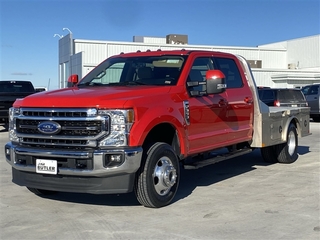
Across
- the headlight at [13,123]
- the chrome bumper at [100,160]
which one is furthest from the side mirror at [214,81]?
the headlight at [13,123]

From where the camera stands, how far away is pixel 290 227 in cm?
518

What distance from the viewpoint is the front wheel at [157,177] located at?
5.73 m

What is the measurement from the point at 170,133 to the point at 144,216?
4.26 ft

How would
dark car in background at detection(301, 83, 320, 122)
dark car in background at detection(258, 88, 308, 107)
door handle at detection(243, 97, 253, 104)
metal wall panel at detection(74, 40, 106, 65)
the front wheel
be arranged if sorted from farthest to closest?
metal wall panel at detection(74, 40, 106, 65)
dark car in background at detection(301, 83, 320, 122)
dark car in background at detection(258, 88, 308, 107)
door handle at detection(243, 97, 253, 104)
the front wheel

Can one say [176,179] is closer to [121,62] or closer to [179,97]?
[179,97]

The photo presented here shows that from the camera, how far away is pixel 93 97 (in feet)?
18.3

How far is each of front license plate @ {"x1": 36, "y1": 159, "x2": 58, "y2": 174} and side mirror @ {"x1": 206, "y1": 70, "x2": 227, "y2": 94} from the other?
249 cm

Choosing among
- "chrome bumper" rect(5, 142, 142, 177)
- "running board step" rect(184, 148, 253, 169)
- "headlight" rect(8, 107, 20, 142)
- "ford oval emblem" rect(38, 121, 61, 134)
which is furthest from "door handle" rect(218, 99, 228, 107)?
"headlight" rect(8, 107, 20, 142)

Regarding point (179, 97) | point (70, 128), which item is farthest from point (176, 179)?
point (70, 128)

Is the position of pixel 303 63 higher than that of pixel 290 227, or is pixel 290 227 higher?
pixel 303 63

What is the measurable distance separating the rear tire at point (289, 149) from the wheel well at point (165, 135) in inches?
150

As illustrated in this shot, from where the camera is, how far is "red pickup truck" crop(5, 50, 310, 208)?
5.44 metres

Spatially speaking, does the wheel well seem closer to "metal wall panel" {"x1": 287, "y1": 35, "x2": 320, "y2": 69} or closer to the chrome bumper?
the chrome bumper

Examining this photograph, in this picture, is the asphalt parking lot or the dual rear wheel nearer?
the asphalt parking lot
